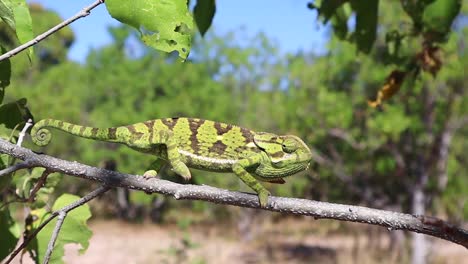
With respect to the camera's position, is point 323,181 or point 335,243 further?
point 335,243

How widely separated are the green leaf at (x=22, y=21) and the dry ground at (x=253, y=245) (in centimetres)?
1609

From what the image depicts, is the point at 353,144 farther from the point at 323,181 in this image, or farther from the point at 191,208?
the point at 191,208

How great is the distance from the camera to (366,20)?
2328 mm

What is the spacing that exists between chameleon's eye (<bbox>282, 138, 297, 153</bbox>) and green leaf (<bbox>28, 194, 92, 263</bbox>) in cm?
76

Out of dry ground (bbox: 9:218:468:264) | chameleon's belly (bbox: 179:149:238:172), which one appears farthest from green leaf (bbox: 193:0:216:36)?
dry ground (bbox: 9:218:468:264)

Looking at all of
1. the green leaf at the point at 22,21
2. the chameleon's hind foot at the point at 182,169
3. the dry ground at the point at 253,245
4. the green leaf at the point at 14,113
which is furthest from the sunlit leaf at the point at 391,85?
the dry ground at the point at 253,245

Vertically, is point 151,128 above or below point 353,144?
above

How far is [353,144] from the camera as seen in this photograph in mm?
16422

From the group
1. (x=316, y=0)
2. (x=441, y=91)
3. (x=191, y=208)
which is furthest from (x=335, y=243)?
(x=316, y=0)

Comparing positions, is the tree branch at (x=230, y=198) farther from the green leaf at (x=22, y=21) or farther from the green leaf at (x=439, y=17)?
the green leaf at (x=439, y=17)

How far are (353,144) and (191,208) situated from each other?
1550 cm

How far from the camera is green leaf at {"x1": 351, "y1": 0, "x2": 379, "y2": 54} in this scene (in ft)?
7.52

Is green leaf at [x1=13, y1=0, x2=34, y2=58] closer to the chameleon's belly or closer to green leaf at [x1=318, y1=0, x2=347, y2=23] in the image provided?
the chameleon's belly

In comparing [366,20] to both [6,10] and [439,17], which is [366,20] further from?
[6,10]
